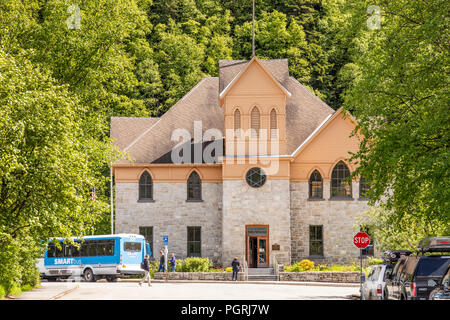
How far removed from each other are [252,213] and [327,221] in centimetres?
572

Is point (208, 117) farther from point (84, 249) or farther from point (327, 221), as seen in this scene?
point (84, 249)

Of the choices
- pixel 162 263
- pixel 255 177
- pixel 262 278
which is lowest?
pixel 262 278

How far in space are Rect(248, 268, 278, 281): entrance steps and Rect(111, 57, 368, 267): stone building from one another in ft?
3.46

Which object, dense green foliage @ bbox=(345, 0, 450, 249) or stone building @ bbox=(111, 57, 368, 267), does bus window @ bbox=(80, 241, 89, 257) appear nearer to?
stone building @ bbox=(111, 57, 368, 267)

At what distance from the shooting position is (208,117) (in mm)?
53812

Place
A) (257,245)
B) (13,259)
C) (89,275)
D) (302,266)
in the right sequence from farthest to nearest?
(257,245)
(89,275)
(302,266)
(13,259)

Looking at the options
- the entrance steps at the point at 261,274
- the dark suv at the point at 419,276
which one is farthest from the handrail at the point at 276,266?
the dark suv at the point at 419,276

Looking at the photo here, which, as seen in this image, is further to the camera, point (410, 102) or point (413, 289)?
point (410, 102)

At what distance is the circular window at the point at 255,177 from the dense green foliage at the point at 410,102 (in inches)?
871

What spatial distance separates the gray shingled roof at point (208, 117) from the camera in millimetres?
51625

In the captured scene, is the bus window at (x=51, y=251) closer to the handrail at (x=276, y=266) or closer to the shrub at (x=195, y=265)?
the shrub at (x=195, y=265)

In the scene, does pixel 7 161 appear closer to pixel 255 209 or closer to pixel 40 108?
pixel 40 108

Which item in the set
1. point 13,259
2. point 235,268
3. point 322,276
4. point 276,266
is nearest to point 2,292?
point 13,259
